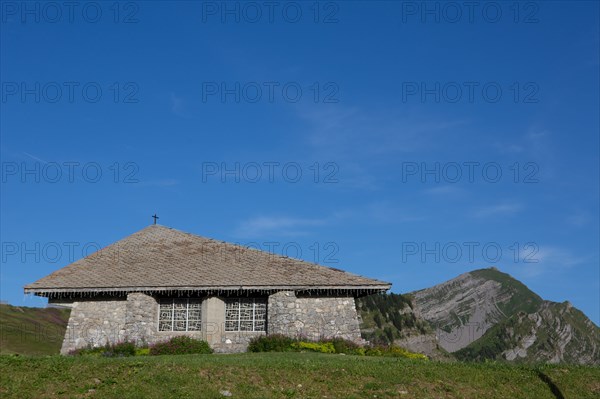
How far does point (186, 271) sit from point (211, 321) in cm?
298

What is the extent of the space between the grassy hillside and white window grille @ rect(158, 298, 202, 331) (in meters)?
15.3

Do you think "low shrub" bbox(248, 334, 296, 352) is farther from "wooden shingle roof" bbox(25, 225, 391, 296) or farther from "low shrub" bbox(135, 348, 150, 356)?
"low shrub" bbox(135, 348, 150, 356)

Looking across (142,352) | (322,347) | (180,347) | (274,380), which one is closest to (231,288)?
(180,347)

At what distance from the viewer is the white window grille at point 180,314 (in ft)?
103

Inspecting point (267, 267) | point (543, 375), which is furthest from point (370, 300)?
point (543, 375)

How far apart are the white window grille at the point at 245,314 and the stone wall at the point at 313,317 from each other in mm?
708

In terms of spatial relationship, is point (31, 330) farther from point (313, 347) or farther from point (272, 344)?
point (313, 347)

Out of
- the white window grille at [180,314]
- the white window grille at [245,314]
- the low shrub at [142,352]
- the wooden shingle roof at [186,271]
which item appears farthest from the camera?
the white window grille at [180,314]

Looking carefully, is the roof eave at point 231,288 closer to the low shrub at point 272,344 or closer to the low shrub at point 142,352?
the low shrub at point 272,344

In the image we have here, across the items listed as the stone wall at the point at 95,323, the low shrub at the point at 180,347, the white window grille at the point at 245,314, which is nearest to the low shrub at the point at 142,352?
the low shrub at the point at 180,347

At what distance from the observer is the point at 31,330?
227 feet

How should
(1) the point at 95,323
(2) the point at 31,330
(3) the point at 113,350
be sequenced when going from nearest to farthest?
(3) the point at 113,350, (1) the point at 95,323, (2) the point at 31,330

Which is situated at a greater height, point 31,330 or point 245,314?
point 31,330

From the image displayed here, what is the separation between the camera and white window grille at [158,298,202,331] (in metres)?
31.3
